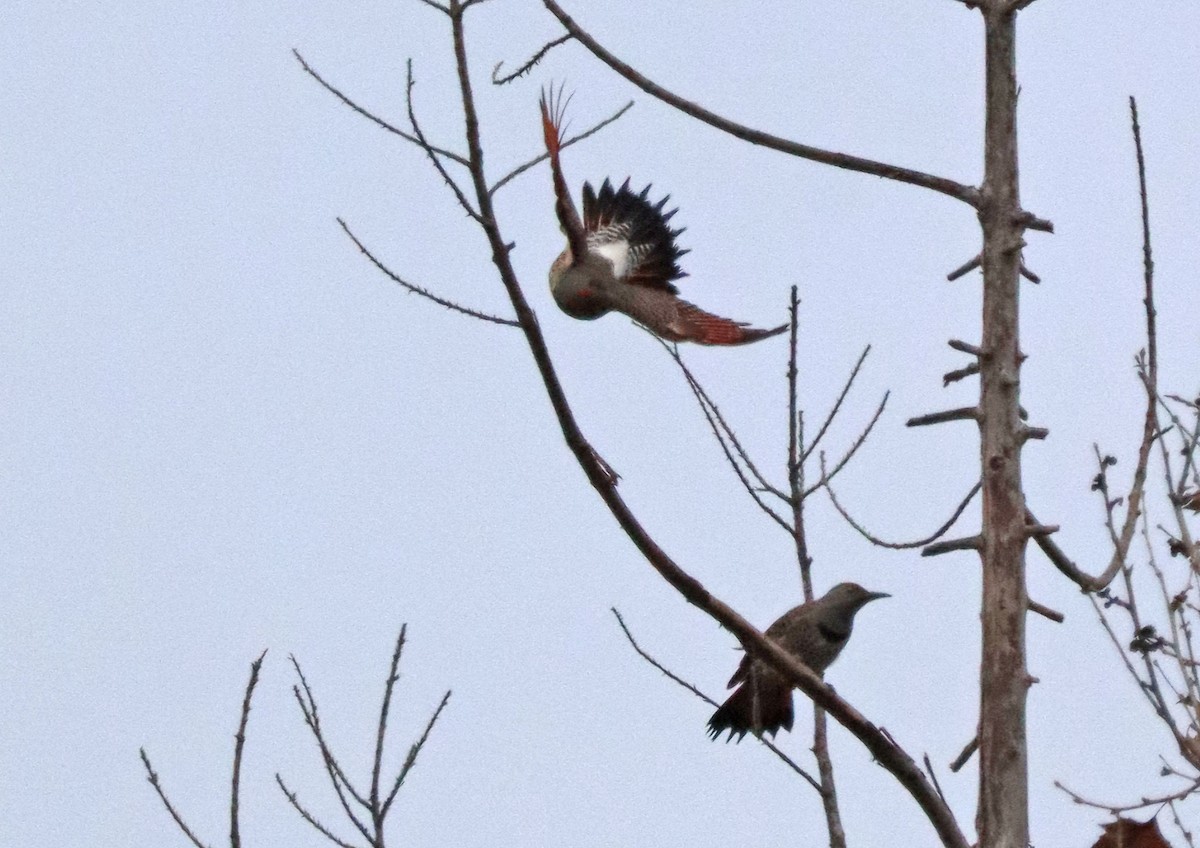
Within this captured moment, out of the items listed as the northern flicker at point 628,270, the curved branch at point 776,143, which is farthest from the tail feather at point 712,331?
the curved branch at point 776,143

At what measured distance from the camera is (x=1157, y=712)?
4203mm

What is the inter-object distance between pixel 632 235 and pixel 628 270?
1.53 ft

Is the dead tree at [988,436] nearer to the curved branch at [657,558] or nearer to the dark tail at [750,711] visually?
the curved branch at [657,558]

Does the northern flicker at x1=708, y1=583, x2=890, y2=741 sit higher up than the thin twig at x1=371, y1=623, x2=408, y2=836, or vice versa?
the northern flicker at x1=708, y1=583, x2=890, y2=741

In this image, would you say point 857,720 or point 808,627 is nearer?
point 857,720

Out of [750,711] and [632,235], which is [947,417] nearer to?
[750,711]

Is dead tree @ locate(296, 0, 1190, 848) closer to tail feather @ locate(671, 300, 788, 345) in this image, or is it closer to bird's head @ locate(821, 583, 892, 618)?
tail feather @ locate(671, 300, 788, 345)

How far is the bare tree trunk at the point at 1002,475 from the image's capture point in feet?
10.2

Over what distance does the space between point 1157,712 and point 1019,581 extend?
125 cm

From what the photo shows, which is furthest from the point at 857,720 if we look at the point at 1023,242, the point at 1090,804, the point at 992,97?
the point at 1090,804

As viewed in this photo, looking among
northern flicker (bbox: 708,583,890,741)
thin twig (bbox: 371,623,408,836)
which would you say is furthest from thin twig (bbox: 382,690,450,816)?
northern flicker (bbox: 708,583,890,741)

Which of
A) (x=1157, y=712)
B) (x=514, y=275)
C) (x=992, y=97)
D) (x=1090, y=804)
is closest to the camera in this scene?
(x=514, y=275)

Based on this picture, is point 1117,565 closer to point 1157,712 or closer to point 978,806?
point 978,806

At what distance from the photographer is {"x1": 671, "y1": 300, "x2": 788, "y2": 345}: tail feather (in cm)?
603
